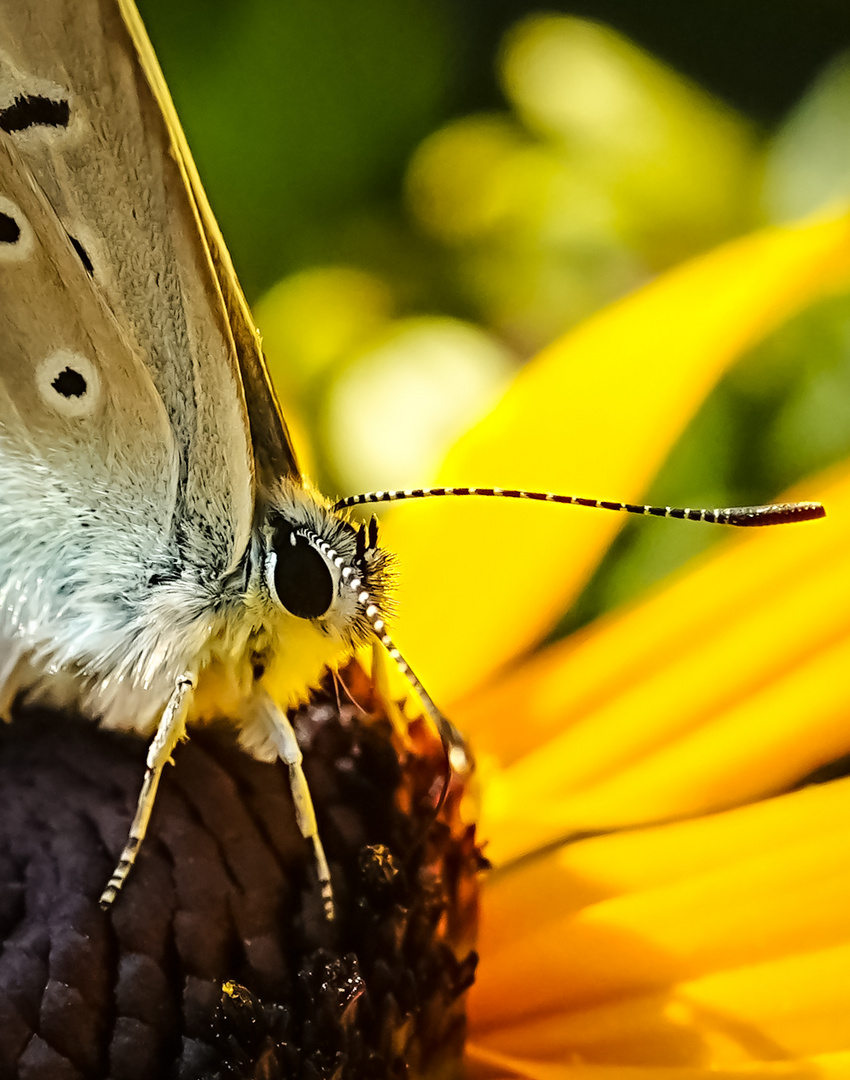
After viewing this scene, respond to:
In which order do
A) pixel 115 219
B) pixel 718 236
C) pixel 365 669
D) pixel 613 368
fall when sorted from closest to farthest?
pixel 115 219 < pixel 365 669 < pixel 613 368 < pixel 718 236

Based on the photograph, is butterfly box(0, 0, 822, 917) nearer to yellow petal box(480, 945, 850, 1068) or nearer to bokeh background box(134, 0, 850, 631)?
yellow petal box(480, 945, 850, 1068)

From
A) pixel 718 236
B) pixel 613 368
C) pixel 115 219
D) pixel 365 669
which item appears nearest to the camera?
pixel 115 219

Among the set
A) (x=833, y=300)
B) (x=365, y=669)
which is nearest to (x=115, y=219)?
(x=365, y=669)

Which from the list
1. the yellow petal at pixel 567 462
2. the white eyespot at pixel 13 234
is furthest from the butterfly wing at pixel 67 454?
the yellow petal at pixel 567 462

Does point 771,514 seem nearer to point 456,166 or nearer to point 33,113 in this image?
point 33,113

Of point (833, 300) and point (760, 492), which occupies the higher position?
point (833, 300)

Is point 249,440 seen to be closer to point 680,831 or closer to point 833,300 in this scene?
point 680,831

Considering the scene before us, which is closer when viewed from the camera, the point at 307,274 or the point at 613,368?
the point at 613,368

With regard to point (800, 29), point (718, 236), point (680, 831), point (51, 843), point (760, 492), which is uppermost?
point (800, 29)

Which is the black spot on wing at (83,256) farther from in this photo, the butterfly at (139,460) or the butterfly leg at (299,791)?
the butterfly leg at (299,791)
